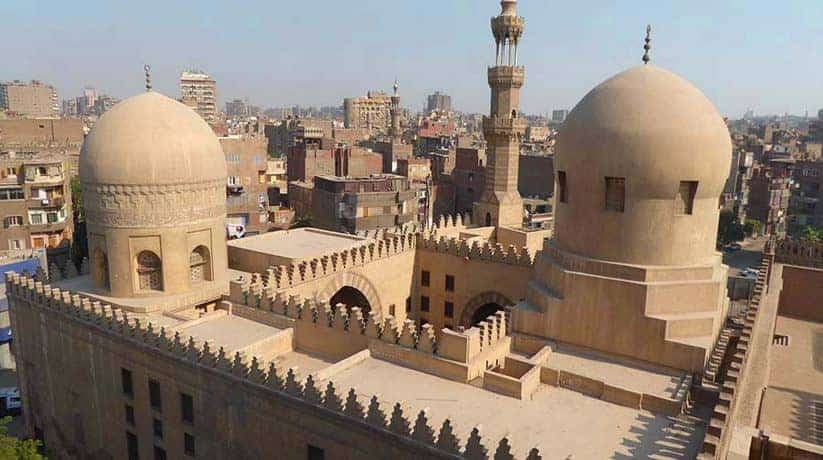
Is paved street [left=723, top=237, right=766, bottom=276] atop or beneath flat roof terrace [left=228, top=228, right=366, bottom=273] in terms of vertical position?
beneath

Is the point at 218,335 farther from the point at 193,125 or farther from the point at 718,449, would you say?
the point at 718,449

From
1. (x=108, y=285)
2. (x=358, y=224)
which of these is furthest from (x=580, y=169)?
(x=358, y=224)

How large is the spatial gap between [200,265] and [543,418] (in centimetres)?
1461

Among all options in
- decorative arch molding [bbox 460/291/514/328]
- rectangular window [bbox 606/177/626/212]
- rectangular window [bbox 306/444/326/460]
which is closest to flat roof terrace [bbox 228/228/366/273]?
decorative arch molding [bbox 460/291/514/328]

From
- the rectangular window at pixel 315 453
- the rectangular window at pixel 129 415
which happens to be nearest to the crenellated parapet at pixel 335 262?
the rectangular window at pixel 129 415

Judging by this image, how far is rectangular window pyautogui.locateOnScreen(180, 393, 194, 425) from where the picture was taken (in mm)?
18422

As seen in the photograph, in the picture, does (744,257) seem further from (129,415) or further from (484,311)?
(129,415)

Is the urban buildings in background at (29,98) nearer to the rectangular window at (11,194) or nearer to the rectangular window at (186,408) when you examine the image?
the rectangular window at (11,194)

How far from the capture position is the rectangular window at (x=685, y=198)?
55.2 ft

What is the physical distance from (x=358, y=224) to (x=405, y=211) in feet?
18.1

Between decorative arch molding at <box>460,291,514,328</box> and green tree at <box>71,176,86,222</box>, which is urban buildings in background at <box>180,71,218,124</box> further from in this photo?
decorative arch molding at <box>460,291,514,328</box>

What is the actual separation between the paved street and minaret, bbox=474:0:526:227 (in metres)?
32.5

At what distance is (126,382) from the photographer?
66.1 feet

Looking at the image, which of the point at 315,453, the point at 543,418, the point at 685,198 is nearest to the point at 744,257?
the point at 685,198
